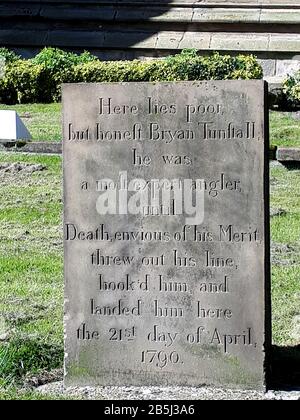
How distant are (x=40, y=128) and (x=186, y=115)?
9.40 m

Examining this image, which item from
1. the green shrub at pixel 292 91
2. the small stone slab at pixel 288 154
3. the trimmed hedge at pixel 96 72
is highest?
the trimmed hedge at pixel 96 72

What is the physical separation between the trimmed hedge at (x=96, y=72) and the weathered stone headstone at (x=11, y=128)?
4114mm

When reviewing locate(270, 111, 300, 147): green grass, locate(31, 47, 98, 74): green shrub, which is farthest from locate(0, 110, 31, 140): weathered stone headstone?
locate(31, 47, 98, 74): green shrub

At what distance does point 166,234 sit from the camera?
6328mm

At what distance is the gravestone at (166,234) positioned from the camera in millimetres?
6215

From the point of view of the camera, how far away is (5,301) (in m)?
8.31

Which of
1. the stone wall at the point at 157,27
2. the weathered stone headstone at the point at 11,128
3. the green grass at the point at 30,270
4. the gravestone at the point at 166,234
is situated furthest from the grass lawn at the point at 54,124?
the gravestone at the point at 166,234

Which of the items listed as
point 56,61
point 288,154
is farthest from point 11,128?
point 56,61

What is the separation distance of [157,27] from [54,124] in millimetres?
8451

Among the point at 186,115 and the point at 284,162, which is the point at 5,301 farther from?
the point at 284,162

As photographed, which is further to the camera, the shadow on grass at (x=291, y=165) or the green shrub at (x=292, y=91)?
the green shrub at (x=292, y=91)

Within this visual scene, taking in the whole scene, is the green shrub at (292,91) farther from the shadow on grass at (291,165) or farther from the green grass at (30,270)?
the green grass at (30,270)
